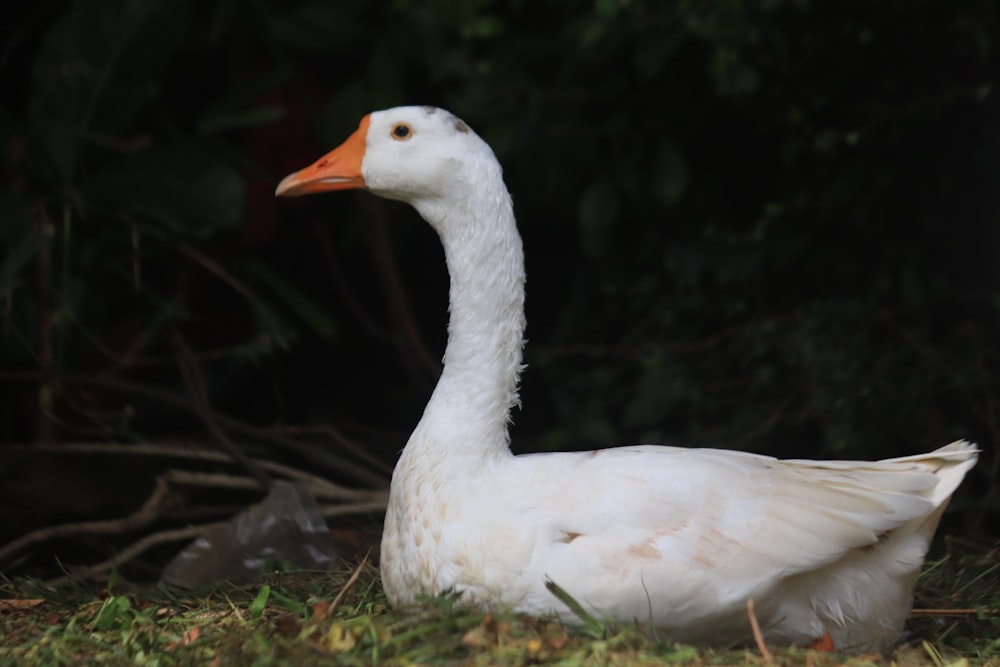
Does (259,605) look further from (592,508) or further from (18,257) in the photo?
(18,257)

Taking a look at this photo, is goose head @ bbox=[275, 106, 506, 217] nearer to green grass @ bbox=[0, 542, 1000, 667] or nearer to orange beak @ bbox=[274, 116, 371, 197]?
orange beak @ bbox=[274, 116, 371, 197]

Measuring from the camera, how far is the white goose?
212 centimetres

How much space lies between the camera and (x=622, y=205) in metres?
4.11

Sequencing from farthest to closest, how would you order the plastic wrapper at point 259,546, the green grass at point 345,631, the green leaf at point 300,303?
the green leaf at point 300,303, the plastic wrapper at point 259,546, the green grass at point 345,631

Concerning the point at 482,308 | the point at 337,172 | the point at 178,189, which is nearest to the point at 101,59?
the point at 178,189

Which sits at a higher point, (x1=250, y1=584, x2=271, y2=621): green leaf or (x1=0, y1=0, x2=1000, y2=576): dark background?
(x1=0, y1=0, x2=1000, y2=576): dark background

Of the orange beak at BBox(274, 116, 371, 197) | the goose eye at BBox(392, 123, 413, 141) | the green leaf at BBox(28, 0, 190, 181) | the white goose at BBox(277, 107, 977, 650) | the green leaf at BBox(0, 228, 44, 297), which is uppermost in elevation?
the green leaf at BBox(28, 0, 190, 181)

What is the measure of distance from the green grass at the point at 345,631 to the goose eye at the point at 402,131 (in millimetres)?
Result: 882

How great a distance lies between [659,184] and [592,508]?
1.76 meters

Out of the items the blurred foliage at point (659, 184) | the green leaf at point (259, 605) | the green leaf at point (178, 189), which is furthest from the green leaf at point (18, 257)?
the green leaf at point (259, 605)

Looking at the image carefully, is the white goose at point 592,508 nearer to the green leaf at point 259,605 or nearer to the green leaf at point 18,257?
the green leaf at point 259,605

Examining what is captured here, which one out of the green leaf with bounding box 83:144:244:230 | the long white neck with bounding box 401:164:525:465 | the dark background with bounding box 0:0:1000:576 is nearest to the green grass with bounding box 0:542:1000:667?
the long white neck with bounding box 401:164:525:465

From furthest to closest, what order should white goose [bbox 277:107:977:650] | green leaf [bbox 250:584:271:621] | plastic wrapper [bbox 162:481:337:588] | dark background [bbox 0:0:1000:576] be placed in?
dark background [bbox 0:0:1000:576] < plastic wrapper [bbox 162:481:337:588] < green leaf [bbox 250:584:271:621] < white goose [bbox 277:107:977:650]

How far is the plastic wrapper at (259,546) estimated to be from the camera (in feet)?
9.41
